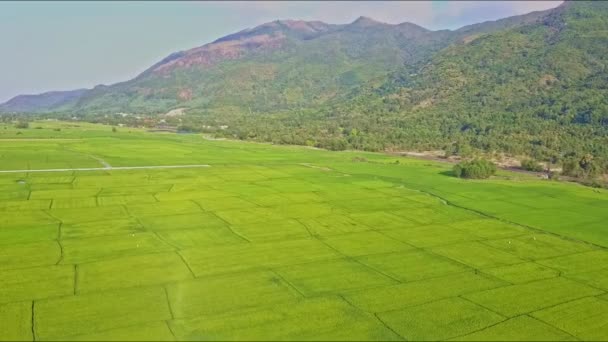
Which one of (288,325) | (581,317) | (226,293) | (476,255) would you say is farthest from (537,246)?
(226,293)

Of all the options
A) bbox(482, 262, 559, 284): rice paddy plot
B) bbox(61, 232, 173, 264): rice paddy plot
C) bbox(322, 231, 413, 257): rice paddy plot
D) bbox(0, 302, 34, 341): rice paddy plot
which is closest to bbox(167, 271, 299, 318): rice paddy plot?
bbox(0, 302, 34, 341): rice paddy plot

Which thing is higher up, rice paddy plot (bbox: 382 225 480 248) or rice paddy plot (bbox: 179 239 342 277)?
rice paddy plot (bbox: 179 239 342 277)

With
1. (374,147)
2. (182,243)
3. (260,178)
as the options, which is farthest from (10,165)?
(374,147)

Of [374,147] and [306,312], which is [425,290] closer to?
[306,312]

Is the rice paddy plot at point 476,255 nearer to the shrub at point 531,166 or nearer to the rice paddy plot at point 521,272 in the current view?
the rice paddy plot at point 521,272

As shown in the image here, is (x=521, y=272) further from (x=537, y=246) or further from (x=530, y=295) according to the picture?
(x=537, y=246)

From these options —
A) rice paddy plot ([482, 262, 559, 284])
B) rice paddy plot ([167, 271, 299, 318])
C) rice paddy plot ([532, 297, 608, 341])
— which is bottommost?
rice paddy plot ([532, 297, 608, 341])

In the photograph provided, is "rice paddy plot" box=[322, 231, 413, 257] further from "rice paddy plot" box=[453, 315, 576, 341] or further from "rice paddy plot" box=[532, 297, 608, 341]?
"rice paddy plot" box=[453, 315, 576, 341]
